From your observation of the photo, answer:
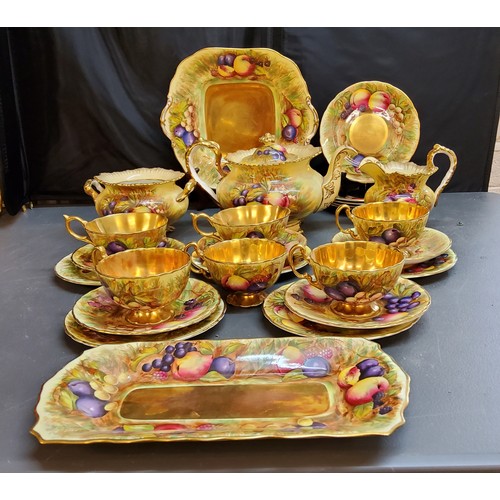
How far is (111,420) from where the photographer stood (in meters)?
0.53

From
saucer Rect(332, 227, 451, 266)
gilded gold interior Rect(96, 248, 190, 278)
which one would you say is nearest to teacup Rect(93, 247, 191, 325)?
gilded gold interior Rect(96, 248, 190, 278)

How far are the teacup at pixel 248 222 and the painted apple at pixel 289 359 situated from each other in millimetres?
245

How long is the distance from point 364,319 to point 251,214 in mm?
313

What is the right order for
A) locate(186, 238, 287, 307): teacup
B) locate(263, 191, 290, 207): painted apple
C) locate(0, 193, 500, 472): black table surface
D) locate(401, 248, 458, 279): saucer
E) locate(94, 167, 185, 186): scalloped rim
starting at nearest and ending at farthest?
locate(0, 193, 500, 472): black table surface, locate(186, 238, 287, 307): teacup, locate(401, 248, 458, 279): saucer, locate(263, 191, 290, 207): painted apple, locate(94, 167, 185, 186): scalloped rim

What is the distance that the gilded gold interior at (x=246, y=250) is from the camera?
79cm

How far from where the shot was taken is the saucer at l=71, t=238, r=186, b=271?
34.6 inches

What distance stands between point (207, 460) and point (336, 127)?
0.90 meters

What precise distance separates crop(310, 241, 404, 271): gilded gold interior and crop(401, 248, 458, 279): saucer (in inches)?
3.3

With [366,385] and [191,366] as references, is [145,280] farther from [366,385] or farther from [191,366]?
[366,385]

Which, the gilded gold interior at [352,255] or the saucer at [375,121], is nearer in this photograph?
the gilded gold interior at [352,255]

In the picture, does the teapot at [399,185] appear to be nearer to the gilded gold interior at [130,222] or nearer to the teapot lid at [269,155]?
the teapot lid at [269,155]

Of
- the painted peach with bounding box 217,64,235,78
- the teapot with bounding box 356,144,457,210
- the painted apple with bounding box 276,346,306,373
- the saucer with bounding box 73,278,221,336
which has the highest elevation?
the painted peach with bounding box 217,64,235,78

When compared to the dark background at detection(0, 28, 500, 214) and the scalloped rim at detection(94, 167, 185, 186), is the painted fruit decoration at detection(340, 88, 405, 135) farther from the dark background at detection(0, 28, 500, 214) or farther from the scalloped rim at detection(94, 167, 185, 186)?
the scalloped rim at detection(94, 167, 185, 186)

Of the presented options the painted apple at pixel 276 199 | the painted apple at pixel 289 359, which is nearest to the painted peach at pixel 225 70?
the painted apple at pixel 276 199
